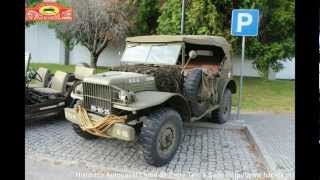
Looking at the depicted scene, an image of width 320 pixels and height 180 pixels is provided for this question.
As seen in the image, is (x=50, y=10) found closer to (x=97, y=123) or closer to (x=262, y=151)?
(x=97, y=123)

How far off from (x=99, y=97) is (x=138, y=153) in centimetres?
48

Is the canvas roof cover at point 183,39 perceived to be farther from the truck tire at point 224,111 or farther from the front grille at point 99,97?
the truck tire at point 224,111

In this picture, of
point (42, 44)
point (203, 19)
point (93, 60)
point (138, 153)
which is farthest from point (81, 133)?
point (203, 19)

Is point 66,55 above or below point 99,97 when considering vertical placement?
above

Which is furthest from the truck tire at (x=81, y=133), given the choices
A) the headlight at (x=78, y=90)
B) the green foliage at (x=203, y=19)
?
the green foliage at (x=203, y=19)

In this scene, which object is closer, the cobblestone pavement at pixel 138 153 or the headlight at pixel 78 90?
the cobblestone pavement at pixel 138 153

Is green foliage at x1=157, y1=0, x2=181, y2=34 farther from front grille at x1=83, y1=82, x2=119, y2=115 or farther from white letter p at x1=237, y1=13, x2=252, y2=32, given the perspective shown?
front grille at x1=83, y1=82, x2=119, y2=115

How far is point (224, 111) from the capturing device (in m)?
3.68

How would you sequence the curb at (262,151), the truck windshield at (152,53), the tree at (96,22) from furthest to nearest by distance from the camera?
the truck windshield at (152,53), the tree at (96,22), the curb at (262,151)

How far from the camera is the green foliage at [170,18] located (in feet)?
9.05

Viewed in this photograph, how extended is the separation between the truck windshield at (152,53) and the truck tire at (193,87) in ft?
0.65

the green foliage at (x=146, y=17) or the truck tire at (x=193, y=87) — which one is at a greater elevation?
the green foliage at (x=146, y=17)
